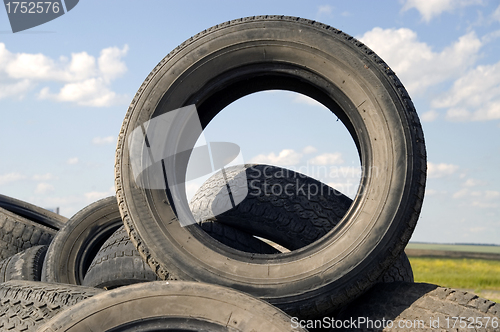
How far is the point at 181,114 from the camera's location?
8.38ft

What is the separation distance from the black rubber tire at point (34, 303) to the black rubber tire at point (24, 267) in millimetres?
1696

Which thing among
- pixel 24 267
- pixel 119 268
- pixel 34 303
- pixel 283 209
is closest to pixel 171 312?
pixel 34 303

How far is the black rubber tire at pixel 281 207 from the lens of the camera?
10.1 ft

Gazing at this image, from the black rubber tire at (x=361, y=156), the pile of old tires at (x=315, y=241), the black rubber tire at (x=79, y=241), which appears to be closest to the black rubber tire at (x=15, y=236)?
the black rubber tire at (x=79, y=241)

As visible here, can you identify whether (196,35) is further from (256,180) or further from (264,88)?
(256,180)

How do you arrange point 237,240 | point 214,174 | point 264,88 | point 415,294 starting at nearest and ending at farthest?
point 415,294, point 264,88, point 237,240, point 214,174

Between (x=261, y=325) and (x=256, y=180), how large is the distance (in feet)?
5.72

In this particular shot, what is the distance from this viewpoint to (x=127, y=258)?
2.99 m

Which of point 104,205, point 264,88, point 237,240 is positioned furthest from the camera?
point 104,205

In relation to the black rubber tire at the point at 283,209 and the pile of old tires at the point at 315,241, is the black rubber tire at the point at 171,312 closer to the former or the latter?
the pile of old tires at the point at 315,241

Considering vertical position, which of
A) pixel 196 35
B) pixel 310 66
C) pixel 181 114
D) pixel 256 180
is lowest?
pixel 256 180

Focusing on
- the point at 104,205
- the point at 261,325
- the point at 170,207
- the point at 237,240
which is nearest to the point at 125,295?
the point at 261,325

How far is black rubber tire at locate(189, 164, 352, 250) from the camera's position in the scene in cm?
308

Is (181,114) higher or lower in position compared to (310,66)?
lower
